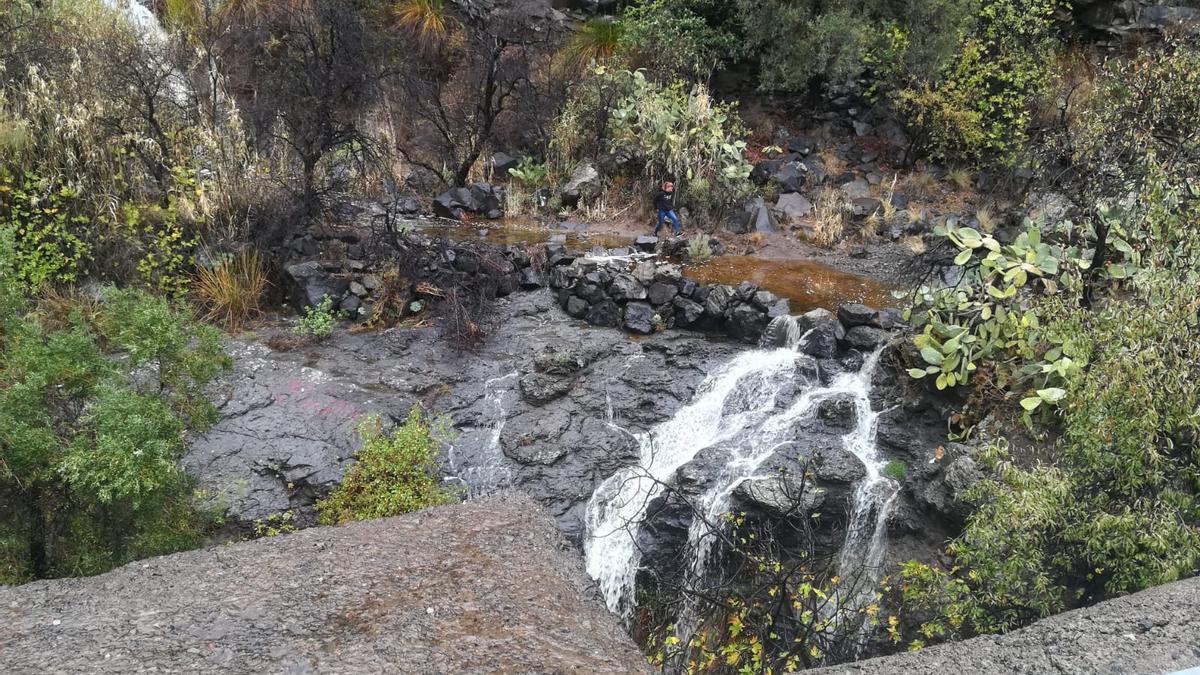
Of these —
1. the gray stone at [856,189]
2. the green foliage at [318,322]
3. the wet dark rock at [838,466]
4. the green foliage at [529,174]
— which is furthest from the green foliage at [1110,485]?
the green foliage at [529,174]

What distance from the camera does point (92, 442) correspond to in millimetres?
4793

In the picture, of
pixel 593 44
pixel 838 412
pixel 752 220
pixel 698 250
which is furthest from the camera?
pixel 593 44

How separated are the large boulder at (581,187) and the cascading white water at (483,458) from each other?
628 centimetres

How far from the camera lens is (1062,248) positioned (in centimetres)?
679

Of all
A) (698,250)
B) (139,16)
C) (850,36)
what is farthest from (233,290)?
(850,36)

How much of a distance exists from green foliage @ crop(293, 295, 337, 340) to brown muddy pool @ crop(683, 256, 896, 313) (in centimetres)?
467

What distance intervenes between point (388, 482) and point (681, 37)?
11421 mm

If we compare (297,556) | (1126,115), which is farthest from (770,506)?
(1126,115)

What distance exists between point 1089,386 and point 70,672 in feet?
17.3

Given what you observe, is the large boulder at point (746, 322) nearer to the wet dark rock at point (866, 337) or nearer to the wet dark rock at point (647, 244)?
the wet dark rock at point (866, 337)

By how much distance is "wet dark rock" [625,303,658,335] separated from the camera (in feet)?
29.9

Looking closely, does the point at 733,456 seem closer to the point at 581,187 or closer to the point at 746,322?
the point at 746,322

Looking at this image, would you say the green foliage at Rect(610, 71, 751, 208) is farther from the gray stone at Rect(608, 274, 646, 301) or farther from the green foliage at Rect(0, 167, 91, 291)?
the green foliage at Rect(0, 167, 91, 291)

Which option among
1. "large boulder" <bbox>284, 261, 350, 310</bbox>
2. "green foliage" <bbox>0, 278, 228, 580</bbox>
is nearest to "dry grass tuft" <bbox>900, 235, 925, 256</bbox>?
"large boulder" <bbox>284, 261, 350, 310</bbox>
